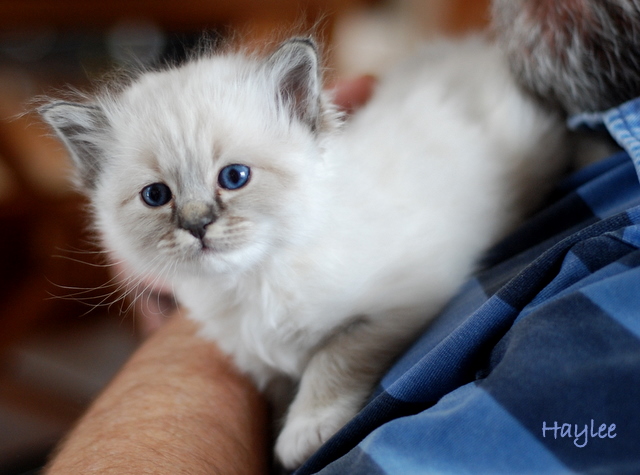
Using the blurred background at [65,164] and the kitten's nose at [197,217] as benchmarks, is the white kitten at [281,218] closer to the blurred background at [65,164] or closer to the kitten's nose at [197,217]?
the kitten's nose at [197,217]

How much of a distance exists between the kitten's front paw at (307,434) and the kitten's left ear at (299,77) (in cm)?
57

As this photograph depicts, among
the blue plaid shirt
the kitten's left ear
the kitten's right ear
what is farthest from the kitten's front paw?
the kitten's right ear

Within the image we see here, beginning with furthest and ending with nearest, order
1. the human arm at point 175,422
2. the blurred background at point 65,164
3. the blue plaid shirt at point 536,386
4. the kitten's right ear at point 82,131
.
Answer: the blurred background at point 65,164, the kitten's right ear at point 82,131, the human arm at point 175,422, the blue plaid shirt at point 536,386

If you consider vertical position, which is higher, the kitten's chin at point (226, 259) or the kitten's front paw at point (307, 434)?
the kitten's chin at point (226, 259)

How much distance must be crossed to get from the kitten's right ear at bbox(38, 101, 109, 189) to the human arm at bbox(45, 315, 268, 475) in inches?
18.8

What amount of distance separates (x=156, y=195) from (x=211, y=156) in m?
0.15

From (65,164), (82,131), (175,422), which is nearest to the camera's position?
(175,422)

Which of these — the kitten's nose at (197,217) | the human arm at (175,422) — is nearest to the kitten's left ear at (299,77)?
the kitten's nose at (197,217)

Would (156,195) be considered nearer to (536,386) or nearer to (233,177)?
(233,177)

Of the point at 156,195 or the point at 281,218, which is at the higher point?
the point at 156,195

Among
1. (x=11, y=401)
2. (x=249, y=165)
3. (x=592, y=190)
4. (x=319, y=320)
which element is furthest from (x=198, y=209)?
(x=11, y=401)

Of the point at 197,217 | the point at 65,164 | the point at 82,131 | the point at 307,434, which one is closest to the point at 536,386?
the point at 307,434

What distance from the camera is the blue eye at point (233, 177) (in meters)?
0.99

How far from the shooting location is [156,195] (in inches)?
40.7
